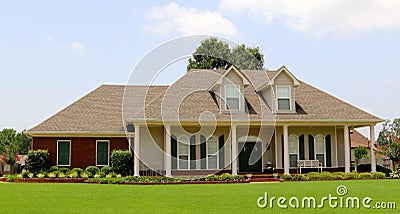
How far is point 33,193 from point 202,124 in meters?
13.5

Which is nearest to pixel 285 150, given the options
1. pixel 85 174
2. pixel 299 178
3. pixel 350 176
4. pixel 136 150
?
pixel 299 178

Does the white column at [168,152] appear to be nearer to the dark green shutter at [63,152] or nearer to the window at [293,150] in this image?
the dark green shutter at [63,152]

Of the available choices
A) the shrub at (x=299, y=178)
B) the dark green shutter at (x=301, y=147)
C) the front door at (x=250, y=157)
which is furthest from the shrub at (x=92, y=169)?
the dark green shutter at (x=301, y=147)

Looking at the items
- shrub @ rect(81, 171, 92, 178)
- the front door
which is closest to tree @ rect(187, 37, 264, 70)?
the front door

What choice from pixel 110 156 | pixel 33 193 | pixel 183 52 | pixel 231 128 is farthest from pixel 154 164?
pixel 33 193

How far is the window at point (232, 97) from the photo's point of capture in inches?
1254

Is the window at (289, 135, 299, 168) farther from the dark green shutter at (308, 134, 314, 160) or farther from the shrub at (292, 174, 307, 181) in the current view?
the shrub at (292, 174, 307, 181)

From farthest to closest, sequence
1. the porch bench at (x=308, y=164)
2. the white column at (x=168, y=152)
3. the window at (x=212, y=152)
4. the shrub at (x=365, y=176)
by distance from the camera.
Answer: the porch bench at (x=308, y=164) → the window at (x=212, y=152) → the shrub at (x=365, y=176) → the white column at (x=168, y=152)

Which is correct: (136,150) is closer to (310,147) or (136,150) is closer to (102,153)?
(102,153)

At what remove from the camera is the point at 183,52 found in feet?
75.8

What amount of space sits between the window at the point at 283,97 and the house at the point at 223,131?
6 cm

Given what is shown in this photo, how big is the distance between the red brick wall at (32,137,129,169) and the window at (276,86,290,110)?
9666 mm

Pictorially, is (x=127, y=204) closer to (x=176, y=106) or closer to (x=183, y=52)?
(x=183, y=52)

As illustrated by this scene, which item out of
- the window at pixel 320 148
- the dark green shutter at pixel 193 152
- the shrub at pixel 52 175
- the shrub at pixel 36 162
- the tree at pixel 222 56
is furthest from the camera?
the tree at pixel 222 56
